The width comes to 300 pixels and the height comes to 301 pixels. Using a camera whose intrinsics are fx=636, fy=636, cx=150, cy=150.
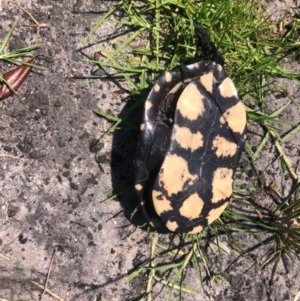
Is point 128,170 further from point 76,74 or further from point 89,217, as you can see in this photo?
point 76,74

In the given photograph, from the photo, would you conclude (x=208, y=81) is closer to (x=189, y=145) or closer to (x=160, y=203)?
(x=189, y=145)

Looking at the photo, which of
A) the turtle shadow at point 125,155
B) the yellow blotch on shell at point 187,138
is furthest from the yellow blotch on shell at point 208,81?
the turtle shadow at point 125,155

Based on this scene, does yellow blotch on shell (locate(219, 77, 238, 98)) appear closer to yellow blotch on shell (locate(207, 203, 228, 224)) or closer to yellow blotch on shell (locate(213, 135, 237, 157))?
yellow blotch on shell (locate(213, 135, 237, 157))

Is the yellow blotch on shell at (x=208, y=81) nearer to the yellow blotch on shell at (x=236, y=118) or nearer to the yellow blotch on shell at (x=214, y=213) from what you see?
the yellow blotch on shell at (x=236, y=118)

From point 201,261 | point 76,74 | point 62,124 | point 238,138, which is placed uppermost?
point 76,74

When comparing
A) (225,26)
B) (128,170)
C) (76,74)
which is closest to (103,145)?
(128,170)

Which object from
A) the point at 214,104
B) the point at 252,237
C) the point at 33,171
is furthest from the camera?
the point at 252,237
